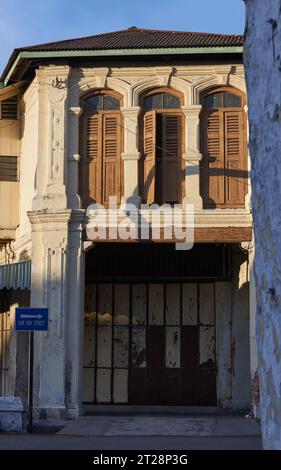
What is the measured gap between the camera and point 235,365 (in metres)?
18.6

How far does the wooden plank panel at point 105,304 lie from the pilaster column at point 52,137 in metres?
3.55

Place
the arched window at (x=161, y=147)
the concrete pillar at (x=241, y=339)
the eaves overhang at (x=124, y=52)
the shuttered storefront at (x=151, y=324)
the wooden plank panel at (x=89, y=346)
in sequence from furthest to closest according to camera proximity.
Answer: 1. the wooden plank panel at (x=89, y=346)
2. the shuttered storefront at (x=151, y=324)
3. the concrete pillar at (x=241, y=339)
4. the arched window at (x=161, y=147)
5. the eaves overhang at (x=124, y=52)

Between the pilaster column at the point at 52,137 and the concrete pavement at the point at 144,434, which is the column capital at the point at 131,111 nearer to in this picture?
the pilaster column at the point at 52,137

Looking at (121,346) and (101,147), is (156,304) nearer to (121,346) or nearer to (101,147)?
(121,346)

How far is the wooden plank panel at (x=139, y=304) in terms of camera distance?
1934 cm

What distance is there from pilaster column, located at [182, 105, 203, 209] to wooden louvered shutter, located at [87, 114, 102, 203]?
6.30 ft

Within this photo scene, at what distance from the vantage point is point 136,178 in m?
16.8

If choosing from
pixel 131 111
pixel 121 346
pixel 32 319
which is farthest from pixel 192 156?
pixel 121 346

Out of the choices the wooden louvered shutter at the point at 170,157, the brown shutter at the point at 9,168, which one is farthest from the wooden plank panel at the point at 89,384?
the brown shutter at the point at 9,168

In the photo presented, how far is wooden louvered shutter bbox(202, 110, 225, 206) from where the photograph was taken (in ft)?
55.2

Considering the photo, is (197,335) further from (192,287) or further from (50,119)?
(50,119)

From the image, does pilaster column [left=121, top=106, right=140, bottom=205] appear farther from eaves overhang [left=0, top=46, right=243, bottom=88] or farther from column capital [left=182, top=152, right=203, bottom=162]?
eaves overhang [left=0, top=46, right=243, bottom=88]
